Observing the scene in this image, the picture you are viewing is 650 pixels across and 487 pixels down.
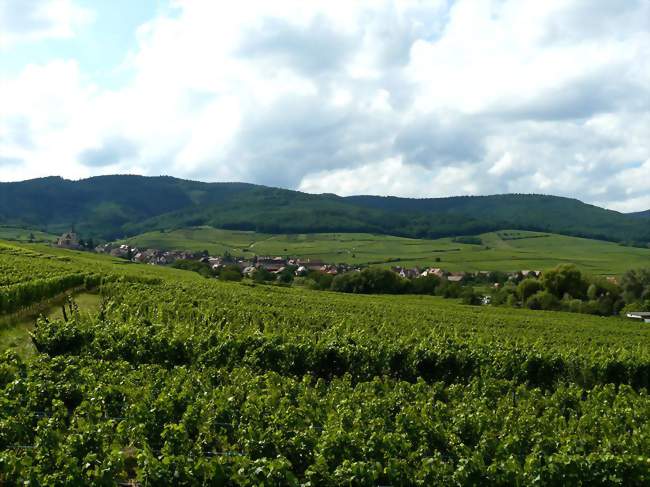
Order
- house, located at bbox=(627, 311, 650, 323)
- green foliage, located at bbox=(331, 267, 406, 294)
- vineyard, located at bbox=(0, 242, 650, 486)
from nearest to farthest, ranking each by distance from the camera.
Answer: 1. vineyard, located at bbox=(0, 242, 650, 486)
2. house, located at bbox=(627, 311, 650, 323)
3. green foliage, located at bbox=(331, 267, 406, 294)

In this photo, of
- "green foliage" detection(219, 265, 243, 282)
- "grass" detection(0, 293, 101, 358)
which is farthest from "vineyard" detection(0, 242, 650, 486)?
"green foliage" detection(219, 265, 243, 282)

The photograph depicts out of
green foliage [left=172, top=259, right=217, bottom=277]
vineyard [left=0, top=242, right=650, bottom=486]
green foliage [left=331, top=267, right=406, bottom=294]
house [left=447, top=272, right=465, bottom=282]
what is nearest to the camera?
vineyard [left=0, top=242, right=650, bottom=486]

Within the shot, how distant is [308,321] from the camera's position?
34938 millimetres

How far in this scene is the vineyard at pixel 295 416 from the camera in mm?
11316

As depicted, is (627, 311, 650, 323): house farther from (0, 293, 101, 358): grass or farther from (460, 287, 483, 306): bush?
(0, 293, 101, 358): grass

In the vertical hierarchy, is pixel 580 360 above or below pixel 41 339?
below

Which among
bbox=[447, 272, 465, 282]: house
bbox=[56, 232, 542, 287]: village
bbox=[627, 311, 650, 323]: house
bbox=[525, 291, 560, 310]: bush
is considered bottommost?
bbox=[627, 311, 650, 323]: house

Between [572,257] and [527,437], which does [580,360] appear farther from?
[572,257]

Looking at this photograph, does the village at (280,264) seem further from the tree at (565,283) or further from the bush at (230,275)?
the bush at (230,275)

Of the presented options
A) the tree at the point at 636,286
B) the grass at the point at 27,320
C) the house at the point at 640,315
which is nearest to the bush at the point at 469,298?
the house at the point at 640,315

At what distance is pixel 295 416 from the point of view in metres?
13.7

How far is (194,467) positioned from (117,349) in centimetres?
1235

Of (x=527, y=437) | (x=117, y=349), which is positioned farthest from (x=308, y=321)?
(x=527, y=437)

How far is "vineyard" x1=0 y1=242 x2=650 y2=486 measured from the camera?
1132 centimetres
